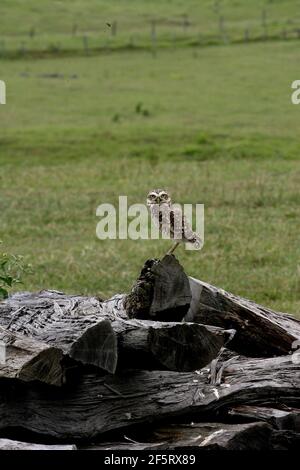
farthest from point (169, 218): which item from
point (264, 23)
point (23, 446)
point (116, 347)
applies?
point (264, 23)

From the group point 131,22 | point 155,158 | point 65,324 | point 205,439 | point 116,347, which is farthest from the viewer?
point 131,22

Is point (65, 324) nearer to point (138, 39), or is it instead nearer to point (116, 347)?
point (116, 347)

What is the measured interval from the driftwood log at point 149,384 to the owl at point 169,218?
14.6 inches

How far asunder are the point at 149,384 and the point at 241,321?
1032mm

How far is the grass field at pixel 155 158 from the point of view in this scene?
16891 mm

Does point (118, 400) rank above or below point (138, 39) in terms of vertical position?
below

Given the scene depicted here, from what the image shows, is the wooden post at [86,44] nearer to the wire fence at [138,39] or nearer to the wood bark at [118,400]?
the wire fence at [138,39]

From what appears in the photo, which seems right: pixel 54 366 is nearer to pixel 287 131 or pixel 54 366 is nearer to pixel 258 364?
pixel 258 364

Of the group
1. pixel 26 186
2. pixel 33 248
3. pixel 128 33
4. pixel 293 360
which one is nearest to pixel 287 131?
pixel 26 186

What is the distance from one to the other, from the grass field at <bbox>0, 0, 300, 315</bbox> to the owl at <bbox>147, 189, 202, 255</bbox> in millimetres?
6277

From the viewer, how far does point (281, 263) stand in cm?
1684

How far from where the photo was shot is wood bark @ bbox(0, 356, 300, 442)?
7.43 meters

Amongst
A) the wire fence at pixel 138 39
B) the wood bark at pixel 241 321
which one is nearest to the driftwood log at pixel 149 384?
the wood bark at pixel 241 321

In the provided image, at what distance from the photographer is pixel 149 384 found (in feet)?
24.6
